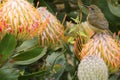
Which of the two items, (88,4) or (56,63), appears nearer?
(56,63)

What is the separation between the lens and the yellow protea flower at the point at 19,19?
219cm

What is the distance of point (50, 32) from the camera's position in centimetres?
240

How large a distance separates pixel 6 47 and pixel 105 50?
48 centimetres

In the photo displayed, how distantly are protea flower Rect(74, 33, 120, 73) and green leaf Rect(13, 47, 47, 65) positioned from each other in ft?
0.86

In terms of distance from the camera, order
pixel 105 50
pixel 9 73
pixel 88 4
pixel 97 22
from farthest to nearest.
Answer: pixel 88 4 → pixel 97 22 → pixel 105 50 → pixel 9 73

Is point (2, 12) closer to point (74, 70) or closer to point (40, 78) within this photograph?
point (40, 78)

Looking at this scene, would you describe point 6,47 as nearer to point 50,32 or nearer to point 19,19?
point 19,19

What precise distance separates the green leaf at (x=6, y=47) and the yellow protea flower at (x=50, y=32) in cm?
26

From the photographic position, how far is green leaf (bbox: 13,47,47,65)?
86.6 inches

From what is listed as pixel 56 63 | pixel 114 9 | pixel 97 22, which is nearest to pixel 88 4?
pixel 114 9

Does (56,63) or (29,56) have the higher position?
(29,56)

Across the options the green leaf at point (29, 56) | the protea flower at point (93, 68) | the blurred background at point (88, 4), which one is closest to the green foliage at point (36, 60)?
the green leaf at point (29, 56)

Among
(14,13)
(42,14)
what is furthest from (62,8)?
(14,13)

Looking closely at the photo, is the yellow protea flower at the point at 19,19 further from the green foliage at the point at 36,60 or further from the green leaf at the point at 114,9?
the green leaf at the point at 114,9
